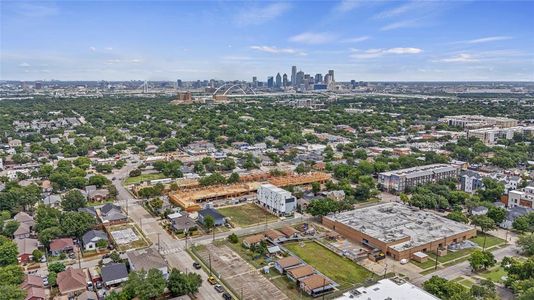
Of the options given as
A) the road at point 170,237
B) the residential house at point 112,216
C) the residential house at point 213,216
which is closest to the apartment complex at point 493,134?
the road at point 170,237

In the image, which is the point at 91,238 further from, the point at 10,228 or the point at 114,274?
the point at 10,228

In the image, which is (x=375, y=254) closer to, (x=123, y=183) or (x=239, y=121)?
(x=123, y=183)

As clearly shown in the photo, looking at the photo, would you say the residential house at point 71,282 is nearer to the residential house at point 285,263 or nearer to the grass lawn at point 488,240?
the residential house at point 285,263

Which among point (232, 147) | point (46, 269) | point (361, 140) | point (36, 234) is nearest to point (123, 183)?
point (36, 234)

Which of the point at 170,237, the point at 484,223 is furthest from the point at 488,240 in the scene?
the point at 170,237

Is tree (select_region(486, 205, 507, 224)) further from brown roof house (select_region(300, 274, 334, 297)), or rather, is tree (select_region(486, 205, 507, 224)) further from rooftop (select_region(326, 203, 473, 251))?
brown roof house (select_region(300, 274, 334, 297))

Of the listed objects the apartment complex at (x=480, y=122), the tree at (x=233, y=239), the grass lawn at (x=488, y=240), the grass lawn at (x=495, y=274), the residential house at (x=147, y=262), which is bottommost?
the grass lawn at (x=495, y=274)

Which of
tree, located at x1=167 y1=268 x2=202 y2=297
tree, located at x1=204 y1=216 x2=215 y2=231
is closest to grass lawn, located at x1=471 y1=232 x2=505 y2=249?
tree, located at x1=204 y1=216 x2=215 y2=231

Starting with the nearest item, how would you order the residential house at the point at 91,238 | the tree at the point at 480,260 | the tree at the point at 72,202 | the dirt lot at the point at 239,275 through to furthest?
the dirt lot at the point at 239,275, the tree at the point at 480,260, the residential house at the point at 91,238, the tree at the point at 72,202

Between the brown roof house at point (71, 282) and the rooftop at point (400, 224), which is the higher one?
the rooftop at point (400, 224)
